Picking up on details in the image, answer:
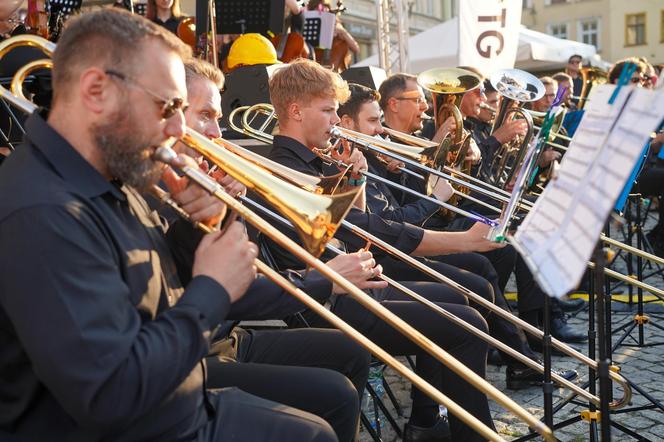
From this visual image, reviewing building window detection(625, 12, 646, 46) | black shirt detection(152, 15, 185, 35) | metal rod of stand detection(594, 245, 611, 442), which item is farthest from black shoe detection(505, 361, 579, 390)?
building window detection(625, 12, 646, 46)

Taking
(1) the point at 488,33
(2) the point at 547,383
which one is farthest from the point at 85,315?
(1) the point at 488,33

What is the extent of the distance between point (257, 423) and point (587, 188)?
1.02 m

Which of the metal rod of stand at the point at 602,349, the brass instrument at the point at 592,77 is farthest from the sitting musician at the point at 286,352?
the brass instrument at the point at 592,77

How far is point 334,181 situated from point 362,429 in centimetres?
133

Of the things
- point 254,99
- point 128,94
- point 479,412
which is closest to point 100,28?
point 128,94

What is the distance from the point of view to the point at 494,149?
17.9ft

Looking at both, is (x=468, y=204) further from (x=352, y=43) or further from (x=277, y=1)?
(x=352, y=43)

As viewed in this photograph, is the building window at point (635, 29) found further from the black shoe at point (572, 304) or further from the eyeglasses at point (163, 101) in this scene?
the eyeglasses at point (163, 101)

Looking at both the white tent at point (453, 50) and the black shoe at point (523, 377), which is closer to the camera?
the black shoe at point (523, 377)

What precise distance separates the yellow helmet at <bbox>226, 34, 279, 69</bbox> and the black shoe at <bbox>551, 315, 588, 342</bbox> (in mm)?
2850

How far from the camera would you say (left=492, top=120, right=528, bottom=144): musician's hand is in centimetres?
528

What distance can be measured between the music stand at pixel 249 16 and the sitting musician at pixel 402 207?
5.65 feet

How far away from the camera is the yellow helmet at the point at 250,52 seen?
579 cm

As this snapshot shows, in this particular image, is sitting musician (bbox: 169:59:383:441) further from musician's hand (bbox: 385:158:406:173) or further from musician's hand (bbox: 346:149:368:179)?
musician's hand (bbox: 385:158:406:173)
